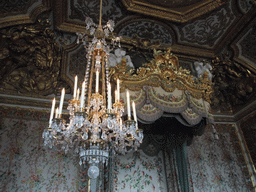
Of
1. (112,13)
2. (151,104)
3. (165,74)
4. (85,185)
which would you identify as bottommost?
(85,185)

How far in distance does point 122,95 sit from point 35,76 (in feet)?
6.50

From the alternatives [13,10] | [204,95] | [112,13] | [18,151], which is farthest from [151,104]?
[13,10]

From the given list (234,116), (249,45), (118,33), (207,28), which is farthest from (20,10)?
(234,116)

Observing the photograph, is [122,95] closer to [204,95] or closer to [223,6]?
[204,95]

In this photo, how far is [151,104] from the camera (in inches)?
131

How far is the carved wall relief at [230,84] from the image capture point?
16.4ft

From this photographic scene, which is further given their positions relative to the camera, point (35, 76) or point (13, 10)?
point (35, 76)

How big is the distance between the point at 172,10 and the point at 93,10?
1.51m

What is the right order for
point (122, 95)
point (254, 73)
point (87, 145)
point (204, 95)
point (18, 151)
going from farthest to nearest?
point (254, 73) → point (204, 95) → point (18, 151) → point (122, 95) → point (87, 145)

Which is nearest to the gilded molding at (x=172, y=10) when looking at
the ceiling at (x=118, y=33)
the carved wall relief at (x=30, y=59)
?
the ceiling at (x=118, y=33)

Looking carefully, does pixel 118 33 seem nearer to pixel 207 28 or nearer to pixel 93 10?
pixel 93 10

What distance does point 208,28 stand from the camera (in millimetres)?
4566

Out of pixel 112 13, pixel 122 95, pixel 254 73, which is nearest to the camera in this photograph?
pixel 122 95

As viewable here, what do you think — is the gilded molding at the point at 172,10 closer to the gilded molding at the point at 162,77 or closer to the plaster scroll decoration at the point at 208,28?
the plaster scroll decoration at the point at 208,28
